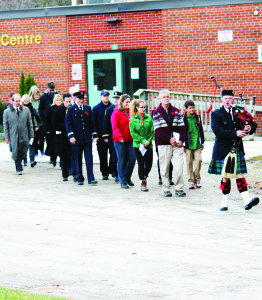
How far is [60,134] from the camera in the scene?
46.2ft

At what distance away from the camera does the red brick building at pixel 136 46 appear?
21750mm

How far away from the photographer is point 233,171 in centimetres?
1019

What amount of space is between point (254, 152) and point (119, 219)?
Answer: 7.71m

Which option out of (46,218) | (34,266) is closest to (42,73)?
(46,218)

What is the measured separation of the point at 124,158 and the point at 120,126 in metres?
0.64

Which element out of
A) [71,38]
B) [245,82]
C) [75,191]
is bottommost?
[75,191]

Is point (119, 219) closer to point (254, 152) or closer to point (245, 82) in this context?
point (254, 152)

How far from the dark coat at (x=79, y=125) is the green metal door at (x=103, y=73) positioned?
9.66 m

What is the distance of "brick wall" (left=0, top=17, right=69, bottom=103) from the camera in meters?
23.6

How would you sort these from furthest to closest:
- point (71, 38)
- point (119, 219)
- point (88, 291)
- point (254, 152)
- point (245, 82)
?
point (71, 38) → point (245, 82) → point (254, 152) → point (119, 219) → point (88, 291)

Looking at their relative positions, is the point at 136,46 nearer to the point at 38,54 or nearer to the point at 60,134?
the point at 38,54

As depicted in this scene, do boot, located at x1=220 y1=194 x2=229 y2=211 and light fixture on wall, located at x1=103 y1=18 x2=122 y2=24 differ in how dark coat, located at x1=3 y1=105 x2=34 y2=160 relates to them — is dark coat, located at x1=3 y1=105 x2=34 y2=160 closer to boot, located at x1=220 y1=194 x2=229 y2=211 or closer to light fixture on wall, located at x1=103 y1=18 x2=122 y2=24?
boot, located at x1=220 y1=194 x2=229 y2=211

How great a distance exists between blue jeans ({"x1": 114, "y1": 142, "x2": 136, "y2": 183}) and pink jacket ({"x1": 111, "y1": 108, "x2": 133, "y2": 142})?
0.41ft

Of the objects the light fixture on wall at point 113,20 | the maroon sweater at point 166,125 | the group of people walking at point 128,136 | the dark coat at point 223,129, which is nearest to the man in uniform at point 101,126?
the group of people walking at point 128,136
